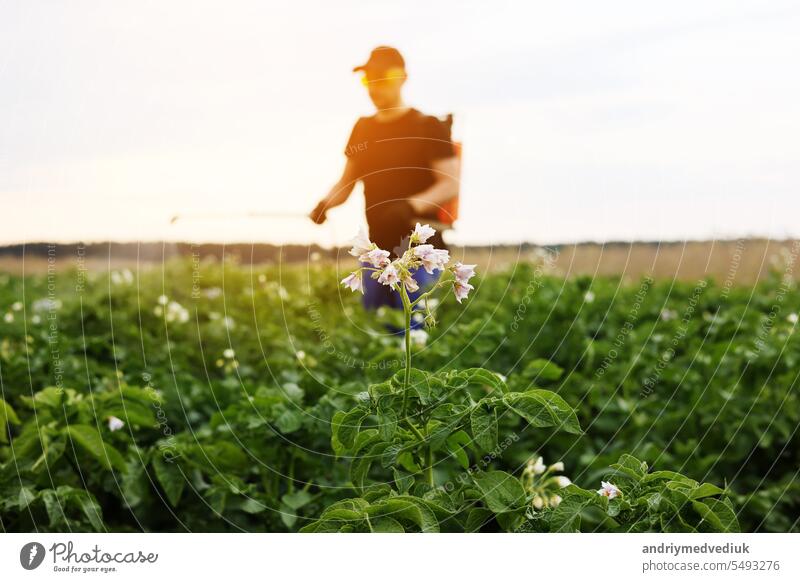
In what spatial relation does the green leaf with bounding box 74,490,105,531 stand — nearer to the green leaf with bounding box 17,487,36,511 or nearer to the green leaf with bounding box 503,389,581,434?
the green leaf with bounding box 17,487,36,511

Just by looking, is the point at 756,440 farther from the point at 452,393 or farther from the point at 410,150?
the point at 452,393

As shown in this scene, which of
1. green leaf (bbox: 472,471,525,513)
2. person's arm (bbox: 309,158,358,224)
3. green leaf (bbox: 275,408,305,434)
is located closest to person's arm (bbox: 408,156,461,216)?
person's arm (bbox: 309,158,358,224)

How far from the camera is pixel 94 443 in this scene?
2.04 m

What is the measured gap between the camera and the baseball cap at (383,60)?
6.54 feet

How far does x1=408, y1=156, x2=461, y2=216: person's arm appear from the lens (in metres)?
2.10

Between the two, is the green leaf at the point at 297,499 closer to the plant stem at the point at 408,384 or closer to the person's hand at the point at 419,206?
the plant stem at the point at 408,384

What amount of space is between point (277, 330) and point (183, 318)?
1.45 ft

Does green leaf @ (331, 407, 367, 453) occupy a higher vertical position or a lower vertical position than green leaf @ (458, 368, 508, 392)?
lower

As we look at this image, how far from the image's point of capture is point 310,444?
84.7 inches

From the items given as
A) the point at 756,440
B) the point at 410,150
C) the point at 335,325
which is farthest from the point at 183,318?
the point at 756,440

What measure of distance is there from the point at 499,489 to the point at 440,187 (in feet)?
2.97

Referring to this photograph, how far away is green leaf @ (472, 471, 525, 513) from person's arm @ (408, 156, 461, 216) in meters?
0.78

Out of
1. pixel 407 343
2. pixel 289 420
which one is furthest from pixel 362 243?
pixel 289 420

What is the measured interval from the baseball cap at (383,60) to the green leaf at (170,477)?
3.40 ft
